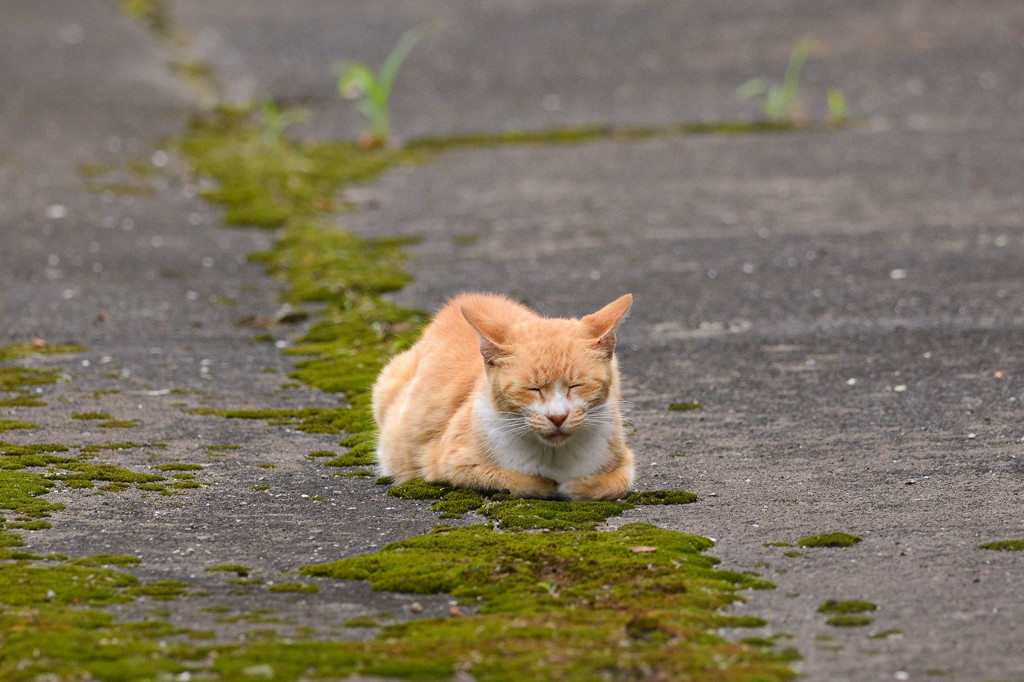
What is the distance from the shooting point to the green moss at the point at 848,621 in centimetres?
399

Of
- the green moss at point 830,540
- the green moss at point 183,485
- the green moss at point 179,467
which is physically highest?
the green moss at point 179,467

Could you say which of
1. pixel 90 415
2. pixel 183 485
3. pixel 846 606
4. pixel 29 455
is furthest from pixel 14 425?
pixel 846 606

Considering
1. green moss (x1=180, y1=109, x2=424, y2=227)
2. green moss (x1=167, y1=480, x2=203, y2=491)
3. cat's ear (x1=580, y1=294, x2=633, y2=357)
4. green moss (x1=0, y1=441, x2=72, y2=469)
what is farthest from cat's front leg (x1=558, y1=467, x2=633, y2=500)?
green moss (x1=180, y1=109, x2=424, y2=227)

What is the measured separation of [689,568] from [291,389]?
3694mm

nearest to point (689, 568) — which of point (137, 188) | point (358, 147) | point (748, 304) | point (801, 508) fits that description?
point (801, 508)

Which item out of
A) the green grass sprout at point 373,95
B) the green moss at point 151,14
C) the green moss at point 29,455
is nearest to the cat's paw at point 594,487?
the green moss at point 29,455

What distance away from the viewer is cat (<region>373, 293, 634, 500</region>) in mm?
5121

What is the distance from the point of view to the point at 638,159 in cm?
1400

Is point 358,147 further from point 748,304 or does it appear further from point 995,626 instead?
point 995,626

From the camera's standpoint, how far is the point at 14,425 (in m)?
6.52

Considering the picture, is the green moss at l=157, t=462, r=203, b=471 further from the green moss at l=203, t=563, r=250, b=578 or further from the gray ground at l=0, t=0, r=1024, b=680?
the green moss at l=203, t=563, r=250, b=578

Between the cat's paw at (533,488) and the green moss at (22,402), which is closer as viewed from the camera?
the cat's paw at (533,488)

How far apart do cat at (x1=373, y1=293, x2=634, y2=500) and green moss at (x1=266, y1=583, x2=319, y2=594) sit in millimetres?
1149

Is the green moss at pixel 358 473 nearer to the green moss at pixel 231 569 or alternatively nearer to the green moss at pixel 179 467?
the green moss at pixel 179 467
